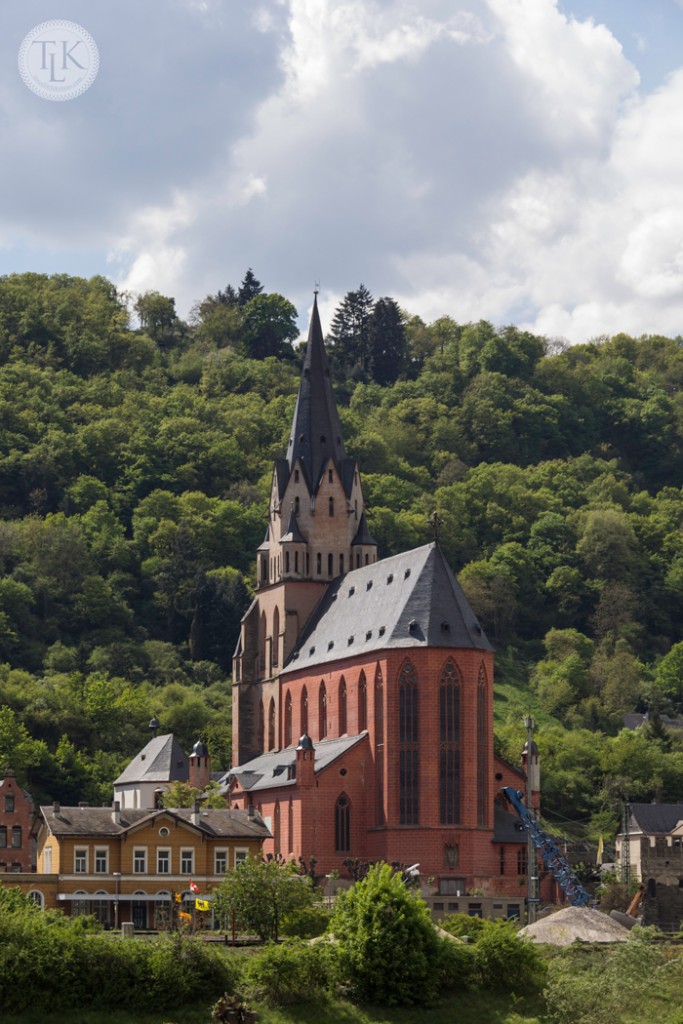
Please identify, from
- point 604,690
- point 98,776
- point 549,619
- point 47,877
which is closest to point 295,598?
point 98,776

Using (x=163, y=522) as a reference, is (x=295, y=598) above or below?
below

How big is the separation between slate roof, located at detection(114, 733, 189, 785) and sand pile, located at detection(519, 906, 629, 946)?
45.0 meters

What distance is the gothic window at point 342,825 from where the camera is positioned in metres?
111

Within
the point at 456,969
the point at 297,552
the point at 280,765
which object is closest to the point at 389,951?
the point at 456,969

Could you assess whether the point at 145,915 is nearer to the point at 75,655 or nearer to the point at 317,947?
the point at 317,947

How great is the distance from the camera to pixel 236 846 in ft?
342

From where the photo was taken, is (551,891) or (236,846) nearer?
(236,846)

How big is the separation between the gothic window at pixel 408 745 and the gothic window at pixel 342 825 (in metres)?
3.25

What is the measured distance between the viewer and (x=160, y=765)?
421ft

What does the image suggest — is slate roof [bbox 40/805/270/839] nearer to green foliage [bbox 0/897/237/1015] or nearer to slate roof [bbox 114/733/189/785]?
slate roof [bbox 114/733/189/785]

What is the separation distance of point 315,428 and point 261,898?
165ft

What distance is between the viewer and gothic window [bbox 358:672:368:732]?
115 m

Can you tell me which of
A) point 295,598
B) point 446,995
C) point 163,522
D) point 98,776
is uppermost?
point 163,522

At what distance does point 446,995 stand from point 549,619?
369ft
